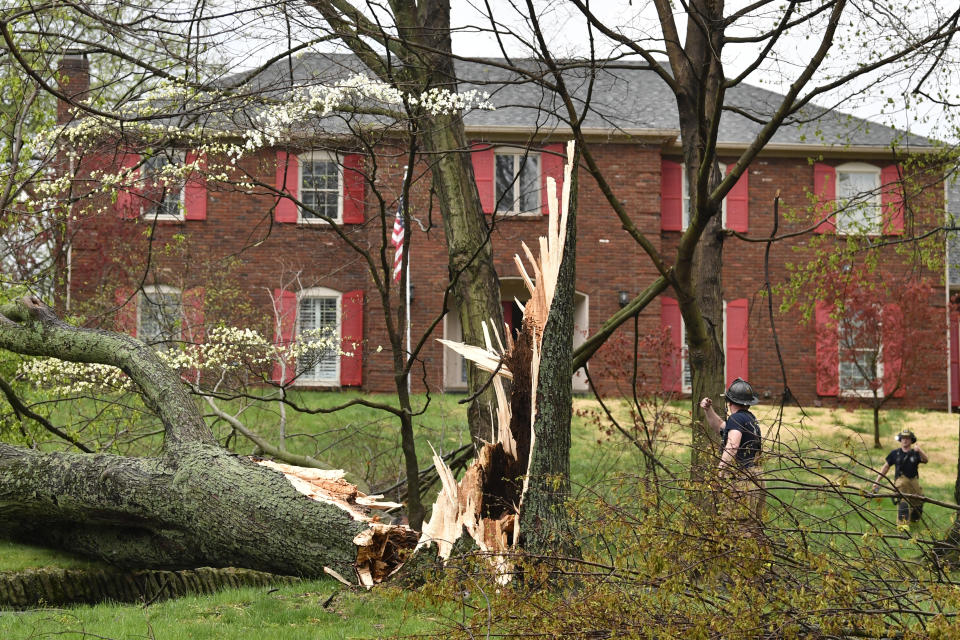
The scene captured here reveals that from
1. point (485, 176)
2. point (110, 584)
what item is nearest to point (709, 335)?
point (110, 584)

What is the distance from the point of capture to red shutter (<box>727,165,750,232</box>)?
67.8ft

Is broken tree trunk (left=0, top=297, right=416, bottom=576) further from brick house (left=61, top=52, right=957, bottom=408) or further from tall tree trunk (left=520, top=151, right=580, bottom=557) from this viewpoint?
brick house (left=61, top=52, right=957, bottom=408)

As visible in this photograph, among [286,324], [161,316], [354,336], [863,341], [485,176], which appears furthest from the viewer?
[485,176]

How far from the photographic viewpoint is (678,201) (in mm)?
20672

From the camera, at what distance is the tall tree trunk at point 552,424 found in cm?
511

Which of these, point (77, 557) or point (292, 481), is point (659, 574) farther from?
point (77, 557)

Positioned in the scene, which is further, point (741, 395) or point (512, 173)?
point (512, 173)

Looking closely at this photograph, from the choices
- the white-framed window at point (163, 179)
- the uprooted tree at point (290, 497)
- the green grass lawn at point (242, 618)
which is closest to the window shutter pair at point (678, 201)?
the white-framed window at point (163, 179)

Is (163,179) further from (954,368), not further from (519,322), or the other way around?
(954,368)

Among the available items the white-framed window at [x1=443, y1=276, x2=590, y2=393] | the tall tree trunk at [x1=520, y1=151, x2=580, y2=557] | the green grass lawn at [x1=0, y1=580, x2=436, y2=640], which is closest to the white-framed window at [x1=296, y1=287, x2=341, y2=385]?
the white-framed window at [x1=443, y1=276, x2=590, y2=393]

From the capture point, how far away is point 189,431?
5.95 m

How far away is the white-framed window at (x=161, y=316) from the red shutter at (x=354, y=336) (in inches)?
140

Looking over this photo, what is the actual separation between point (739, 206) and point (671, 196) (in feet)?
5.02

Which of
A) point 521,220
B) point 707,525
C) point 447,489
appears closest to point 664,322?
point 521,220
